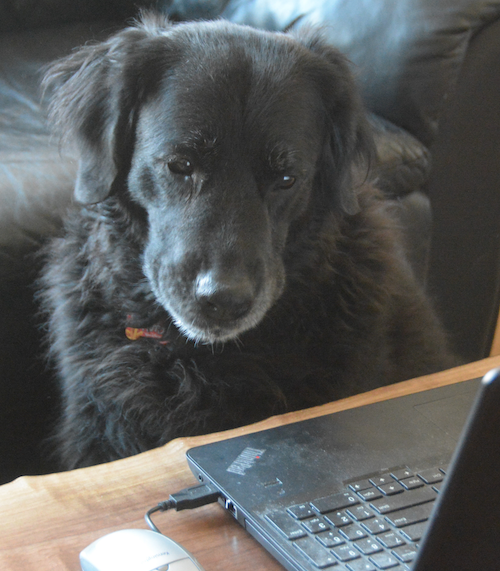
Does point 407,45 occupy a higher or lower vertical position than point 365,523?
higher

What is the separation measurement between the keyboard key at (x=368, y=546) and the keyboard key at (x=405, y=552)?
17 mm

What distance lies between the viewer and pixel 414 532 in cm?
65

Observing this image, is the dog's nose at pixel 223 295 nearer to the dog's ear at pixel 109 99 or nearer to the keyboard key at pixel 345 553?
the dog's ear at pixel 109 99

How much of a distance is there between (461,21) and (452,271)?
80cm

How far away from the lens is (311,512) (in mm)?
678

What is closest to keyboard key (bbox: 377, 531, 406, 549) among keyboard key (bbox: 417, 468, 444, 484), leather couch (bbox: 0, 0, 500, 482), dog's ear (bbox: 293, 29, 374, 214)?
keyboard key (bbox: 417, 468, 444, 484)

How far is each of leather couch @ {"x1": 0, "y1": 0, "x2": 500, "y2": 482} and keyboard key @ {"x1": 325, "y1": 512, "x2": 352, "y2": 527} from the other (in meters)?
1.19

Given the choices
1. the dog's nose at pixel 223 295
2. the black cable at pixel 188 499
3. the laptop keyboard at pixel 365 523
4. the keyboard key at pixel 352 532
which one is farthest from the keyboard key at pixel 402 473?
the dog's nose at pixel 223 295

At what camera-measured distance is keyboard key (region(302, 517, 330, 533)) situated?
65 centimetres

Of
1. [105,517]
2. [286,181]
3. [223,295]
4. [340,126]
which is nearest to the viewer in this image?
[105,517]

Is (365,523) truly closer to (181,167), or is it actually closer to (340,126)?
(181,167)

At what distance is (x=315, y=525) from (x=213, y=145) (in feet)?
2.43

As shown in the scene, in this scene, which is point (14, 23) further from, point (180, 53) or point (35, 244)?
point (180, 53)

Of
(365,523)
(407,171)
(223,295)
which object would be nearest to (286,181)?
(223,295)
